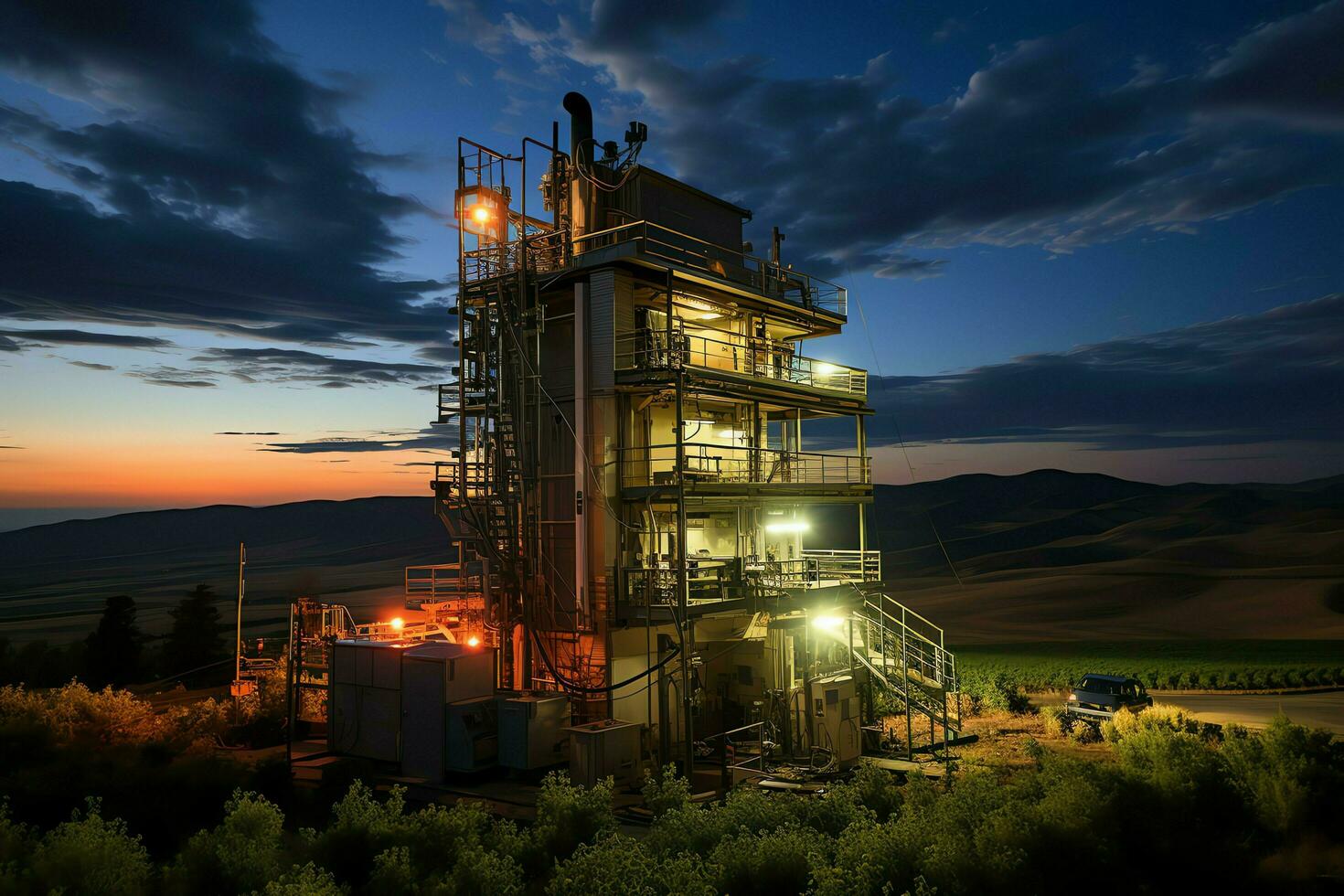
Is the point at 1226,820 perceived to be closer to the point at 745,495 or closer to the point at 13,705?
the point at 745,495

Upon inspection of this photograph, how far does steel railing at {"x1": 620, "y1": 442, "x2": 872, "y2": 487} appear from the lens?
80.5 feet

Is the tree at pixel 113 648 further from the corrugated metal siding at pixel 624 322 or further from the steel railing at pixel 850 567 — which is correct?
the steel railing at pixel 850 567

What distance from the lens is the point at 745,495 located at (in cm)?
2456

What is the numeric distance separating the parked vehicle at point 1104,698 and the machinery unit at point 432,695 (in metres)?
17.8

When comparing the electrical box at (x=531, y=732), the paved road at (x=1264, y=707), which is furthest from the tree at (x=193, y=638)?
the paved road at (x=1264, y=707)

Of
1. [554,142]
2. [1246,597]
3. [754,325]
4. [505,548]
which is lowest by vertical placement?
[1246,597]

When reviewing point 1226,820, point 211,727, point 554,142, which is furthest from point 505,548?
point 1226,820

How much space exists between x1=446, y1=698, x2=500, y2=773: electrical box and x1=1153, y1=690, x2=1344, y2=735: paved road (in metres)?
22.4

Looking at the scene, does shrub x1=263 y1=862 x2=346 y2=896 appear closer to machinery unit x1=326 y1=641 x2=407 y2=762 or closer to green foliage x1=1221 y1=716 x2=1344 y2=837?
machinery unit x1=326 y1=641 x2=407 y2=762

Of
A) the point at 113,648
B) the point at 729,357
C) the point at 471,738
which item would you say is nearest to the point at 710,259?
the point at 729,357

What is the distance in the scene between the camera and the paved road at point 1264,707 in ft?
89.8

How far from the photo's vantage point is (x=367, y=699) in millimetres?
22219

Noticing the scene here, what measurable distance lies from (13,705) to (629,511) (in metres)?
17.8

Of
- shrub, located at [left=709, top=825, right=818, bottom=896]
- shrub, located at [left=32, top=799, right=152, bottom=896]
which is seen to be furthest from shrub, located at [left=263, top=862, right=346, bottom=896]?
shrub, located at [left=709, top=825, right=818, bottom=896]
